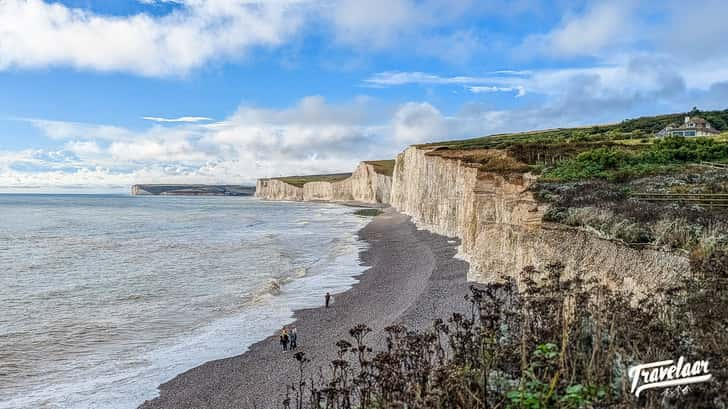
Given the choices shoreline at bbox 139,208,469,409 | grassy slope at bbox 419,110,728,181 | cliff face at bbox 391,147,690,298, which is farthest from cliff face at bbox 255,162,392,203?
shoreline at bbox 139,208,469,409

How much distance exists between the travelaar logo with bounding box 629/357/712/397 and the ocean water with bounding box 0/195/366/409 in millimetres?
12138

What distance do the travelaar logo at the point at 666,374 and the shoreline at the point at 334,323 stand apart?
25.4 ft

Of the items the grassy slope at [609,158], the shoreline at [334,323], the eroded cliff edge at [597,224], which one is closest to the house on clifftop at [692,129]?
the grassy slope at [609,158]

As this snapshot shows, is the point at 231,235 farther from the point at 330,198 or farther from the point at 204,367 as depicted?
the point at 330,198

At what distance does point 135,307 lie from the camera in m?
23.5

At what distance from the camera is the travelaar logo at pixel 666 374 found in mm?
4406

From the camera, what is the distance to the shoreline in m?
13.1

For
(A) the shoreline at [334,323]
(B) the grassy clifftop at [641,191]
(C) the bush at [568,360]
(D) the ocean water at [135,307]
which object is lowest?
(D) the ocean water at [135,307]

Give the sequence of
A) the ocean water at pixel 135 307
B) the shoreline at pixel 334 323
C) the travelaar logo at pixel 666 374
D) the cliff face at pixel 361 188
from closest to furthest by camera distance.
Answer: the travelaar logo at pixel 666 374, the shoreline at pixel 334 323, the ocean water at pixel 135 307, the cliff face at pixel 361 188

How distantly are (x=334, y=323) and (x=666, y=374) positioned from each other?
15.8 metres

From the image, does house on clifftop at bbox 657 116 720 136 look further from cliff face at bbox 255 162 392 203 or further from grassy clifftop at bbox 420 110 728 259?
cliff face at bbox 255 162 392 203

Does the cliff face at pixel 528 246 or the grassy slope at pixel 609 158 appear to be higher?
the grassy slope at pixel 609 158

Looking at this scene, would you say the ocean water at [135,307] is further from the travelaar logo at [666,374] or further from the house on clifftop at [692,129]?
the house on clifftop at [692,129]

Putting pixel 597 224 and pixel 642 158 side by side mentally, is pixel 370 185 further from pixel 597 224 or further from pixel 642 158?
pixel 597 224
